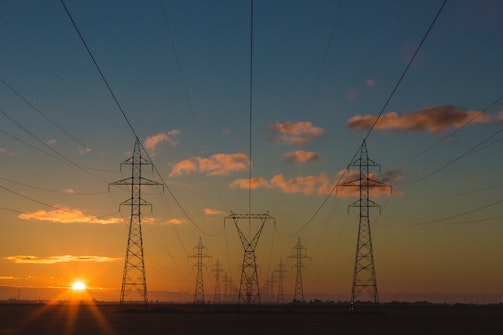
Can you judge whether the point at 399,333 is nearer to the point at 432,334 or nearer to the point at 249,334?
the point at 432,334

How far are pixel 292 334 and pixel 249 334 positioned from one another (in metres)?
3.09

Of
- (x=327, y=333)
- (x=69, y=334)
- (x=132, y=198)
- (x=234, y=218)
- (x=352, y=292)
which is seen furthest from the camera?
(x=234, y=218)

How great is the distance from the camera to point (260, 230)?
10394 centimetres

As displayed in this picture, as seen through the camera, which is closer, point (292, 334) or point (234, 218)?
point (292, 334)

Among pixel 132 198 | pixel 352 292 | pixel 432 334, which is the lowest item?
pixel 432 334

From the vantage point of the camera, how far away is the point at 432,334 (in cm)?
5009

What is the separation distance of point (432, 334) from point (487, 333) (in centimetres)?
518

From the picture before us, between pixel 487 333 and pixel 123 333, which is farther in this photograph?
pixel 487 333

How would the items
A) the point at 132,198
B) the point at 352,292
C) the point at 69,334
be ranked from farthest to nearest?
the point at 352,292
the point at 132,198
the point at 69,334

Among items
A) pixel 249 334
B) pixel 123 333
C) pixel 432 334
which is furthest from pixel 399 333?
pixel 123 333

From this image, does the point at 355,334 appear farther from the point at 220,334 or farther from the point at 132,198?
the point at 132,198

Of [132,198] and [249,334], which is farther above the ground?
[132,198]

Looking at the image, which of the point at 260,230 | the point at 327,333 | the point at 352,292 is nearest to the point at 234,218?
the point at 260,230

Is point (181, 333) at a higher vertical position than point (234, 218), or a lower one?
lower
